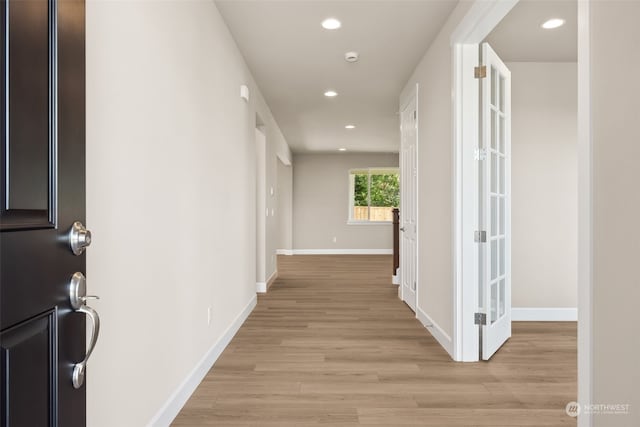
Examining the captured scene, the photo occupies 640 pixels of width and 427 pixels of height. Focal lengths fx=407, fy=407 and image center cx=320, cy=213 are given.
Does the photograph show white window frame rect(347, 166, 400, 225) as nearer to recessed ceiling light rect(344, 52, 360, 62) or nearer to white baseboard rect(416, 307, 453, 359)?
white baseboard rect(416, 307, 453, 359)

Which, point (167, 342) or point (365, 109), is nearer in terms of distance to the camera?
point (167, 342)

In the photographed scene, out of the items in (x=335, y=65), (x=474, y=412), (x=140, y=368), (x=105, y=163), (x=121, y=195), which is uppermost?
(x=335, y=65)

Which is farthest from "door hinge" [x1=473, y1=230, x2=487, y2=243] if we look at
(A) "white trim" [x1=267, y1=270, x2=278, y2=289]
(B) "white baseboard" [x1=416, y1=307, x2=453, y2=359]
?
(A) "white trim" [x1=267, y1=270, x2=278, y2=289]

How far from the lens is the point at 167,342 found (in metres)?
1.94

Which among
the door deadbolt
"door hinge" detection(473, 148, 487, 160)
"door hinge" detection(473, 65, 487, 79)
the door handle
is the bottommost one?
the door handle

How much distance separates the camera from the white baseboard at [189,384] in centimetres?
186

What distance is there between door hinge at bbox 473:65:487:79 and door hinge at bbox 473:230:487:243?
41.7 inches

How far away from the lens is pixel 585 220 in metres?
1.38

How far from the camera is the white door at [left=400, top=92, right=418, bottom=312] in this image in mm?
4160

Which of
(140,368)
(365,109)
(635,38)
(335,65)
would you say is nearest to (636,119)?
(635,38)

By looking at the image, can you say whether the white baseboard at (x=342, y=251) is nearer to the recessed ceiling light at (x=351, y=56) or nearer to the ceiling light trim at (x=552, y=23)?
the recessed ceiling light at (x=351, y=56)

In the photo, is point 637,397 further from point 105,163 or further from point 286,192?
point 286,192

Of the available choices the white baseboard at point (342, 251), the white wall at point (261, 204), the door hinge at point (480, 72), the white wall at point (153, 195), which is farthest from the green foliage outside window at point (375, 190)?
the door hinge at point (480, 72)

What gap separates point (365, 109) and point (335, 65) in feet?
5.95
